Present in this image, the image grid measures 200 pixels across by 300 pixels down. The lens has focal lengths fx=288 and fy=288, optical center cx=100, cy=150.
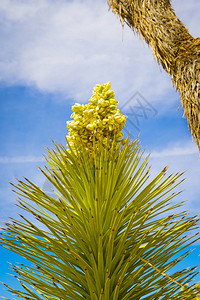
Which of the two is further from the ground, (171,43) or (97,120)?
(171,43)

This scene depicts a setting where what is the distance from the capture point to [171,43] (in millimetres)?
4195

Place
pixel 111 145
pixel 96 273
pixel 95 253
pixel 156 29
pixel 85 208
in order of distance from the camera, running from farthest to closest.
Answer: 1. pixel 156 29
2. pixel 111 145
3. pixel 85 208
4. pixel 95 253
5. pixel 96 273

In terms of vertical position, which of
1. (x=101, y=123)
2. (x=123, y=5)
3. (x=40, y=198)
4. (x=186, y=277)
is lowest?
(x=186, y=277)

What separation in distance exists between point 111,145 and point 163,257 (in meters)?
0.90

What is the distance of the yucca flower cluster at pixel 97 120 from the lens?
2174mm

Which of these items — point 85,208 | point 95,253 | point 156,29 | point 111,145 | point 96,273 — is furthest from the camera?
point 156,29

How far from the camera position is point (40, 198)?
207cm

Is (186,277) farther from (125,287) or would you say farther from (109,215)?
(109,215)

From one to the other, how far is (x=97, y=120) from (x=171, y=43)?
2.65 metres

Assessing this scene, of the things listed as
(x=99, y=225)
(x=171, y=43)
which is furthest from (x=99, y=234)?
(x=171, y=43)

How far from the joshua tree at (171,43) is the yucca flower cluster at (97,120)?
2075mm

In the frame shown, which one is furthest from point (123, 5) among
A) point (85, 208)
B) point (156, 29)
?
point (85, 208)

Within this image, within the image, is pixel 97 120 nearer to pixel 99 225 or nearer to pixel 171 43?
pixel 99 225

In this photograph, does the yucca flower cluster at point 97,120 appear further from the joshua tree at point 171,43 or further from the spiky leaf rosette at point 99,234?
the joshua tree at point 171,43
